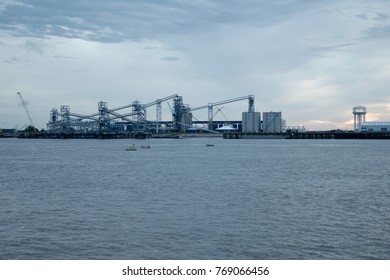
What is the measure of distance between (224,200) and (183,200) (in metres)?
2.33

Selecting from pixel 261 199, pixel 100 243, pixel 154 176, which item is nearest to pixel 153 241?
pixel 100 243

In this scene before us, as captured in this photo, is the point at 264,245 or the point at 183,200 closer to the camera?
the point at 264,245

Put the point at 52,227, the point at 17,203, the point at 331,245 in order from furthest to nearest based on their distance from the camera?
the point at 17,203, the point at 52,227, the point at 331,245

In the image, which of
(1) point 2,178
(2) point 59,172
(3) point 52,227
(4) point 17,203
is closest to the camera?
(3) point 52,227

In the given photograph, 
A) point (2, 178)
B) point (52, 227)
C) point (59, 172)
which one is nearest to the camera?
point (52, 227)

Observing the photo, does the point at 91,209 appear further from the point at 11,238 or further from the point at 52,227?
the point at 11,238

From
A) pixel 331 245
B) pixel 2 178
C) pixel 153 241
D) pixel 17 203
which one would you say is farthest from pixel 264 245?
pixel 2 178

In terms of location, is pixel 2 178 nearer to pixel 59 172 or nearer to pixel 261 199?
pixel 59 172

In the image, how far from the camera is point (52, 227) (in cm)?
2142

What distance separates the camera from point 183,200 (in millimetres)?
28531

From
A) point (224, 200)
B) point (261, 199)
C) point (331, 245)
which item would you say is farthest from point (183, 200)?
point (331, 245)

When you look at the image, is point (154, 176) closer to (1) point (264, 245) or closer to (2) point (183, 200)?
(2) point (183, 200)

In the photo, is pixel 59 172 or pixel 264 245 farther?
pixel 59 172

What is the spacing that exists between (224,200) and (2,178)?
22.3 meters
